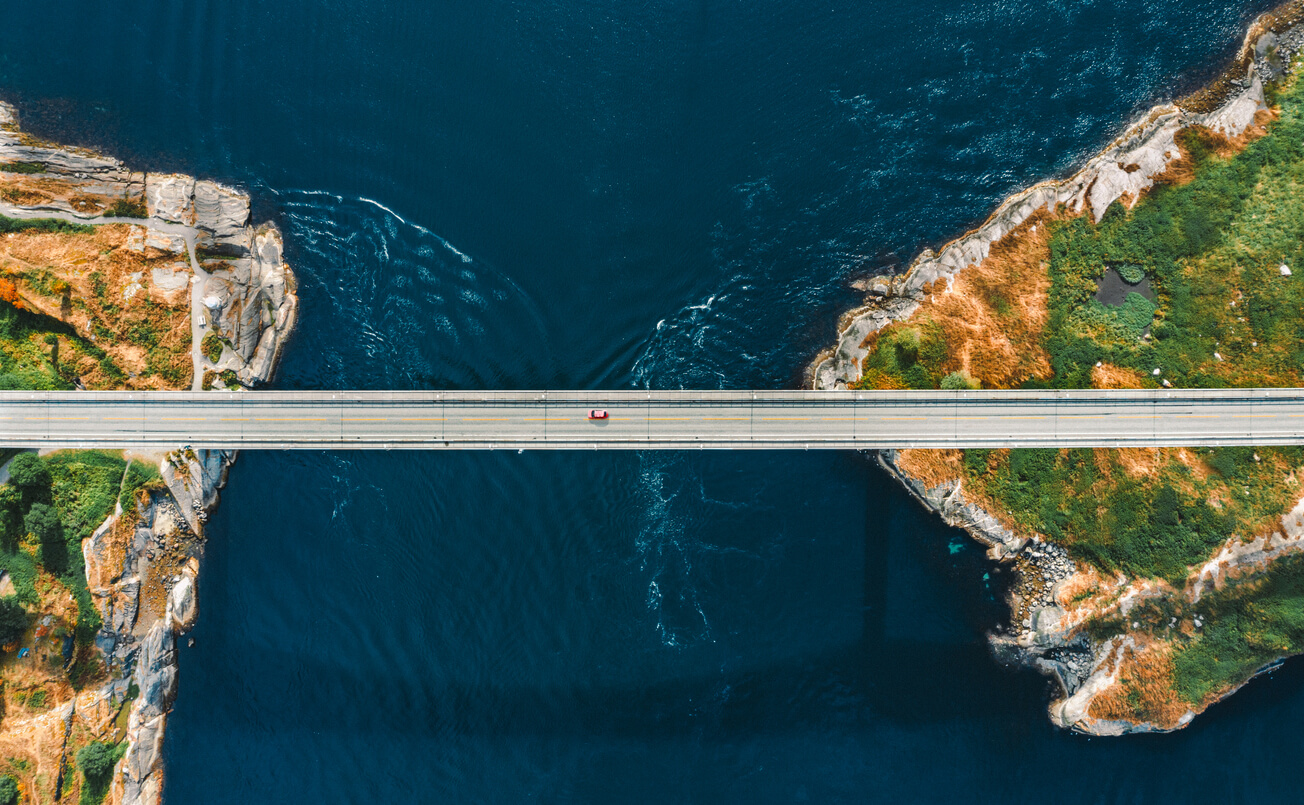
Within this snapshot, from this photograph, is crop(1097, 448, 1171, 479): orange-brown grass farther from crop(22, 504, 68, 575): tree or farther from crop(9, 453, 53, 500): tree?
crop(9, 453, 53, 500): tree

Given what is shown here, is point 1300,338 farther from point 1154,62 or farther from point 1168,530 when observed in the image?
point 1154,62

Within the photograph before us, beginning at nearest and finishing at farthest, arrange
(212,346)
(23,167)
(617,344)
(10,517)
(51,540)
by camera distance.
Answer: (10,517) → (617,344) → (51,540) → (23,167) → (212,346)

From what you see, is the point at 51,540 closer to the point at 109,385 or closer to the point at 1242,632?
the point at 109,385

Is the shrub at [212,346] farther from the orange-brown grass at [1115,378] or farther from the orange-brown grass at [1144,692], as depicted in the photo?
the orange-brown grass at [1144,692]

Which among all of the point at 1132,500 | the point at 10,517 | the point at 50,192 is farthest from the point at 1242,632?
the point at 50,192

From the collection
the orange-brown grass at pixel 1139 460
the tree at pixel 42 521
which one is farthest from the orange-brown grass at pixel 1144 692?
the tree at pixel 42 521

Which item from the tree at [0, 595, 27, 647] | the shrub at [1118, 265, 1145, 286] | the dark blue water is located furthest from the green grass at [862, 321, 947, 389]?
the tree at [0, 595, 27, 647]

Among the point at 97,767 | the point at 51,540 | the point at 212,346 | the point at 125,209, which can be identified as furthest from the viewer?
the point at 125,209
